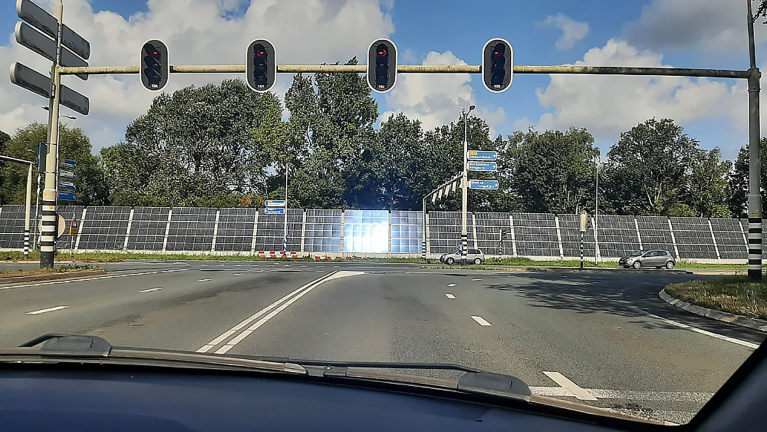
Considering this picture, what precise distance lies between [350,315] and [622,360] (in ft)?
18.0

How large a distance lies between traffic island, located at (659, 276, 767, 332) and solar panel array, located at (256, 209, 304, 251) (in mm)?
40268

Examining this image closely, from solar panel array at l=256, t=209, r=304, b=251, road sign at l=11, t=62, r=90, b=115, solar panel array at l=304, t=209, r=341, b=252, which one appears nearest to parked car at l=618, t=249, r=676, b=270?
solar panel array at l=304, t=209, r=341, b=252

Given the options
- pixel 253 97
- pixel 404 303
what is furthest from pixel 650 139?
pixel 404 303

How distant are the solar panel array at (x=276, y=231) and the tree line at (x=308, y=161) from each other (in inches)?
317

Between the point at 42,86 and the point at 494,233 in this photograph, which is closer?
the point at 42,86

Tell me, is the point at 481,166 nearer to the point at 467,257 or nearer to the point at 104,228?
the point at 467,257

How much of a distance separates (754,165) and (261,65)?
Result: 14184mm

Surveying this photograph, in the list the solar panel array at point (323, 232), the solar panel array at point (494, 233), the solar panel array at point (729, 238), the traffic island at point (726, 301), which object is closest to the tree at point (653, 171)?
the solar panel array at point (729, 238)

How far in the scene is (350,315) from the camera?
1154 cm

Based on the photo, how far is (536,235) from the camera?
5566cm

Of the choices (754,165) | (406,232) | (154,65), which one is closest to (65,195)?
(154,65)

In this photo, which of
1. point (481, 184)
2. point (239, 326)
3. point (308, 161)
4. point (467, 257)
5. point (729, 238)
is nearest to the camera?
point (239, 326)

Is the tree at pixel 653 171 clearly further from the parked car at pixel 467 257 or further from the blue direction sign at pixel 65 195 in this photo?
the blue direction sign at pixel 65 195

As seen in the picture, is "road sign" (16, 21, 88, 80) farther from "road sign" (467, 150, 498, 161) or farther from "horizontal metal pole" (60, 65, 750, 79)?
"road sign" (467, 150, 498, 161)
